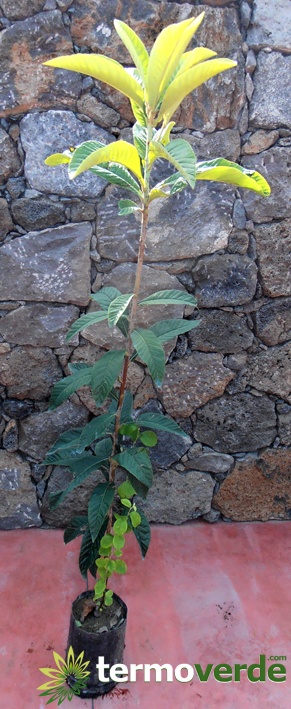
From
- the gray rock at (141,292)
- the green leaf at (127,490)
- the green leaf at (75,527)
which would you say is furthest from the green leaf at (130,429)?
the gray rock at (141,292)

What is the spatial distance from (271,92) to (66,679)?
1851 millimetres

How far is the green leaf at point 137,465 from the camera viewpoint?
1.49m

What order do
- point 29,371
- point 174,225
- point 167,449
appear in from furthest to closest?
point 167,449, point 29,371, point 174,225

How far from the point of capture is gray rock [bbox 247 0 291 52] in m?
1.72

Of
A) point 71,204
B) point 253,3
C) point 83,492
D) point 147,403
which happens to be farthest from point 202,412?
point 253,3

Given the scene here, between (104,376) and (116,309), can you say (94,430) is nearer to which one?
(104,376)

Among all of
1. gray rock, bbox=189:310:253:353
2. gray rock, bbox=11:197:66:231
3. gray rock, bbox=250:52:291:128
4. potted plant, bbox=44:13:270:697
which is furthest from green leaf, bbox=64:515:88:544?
gray rock, bbox=250:52:291:128

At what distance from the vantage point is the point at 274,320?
78.8 inches

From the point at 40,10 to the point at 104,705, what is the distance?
6.47ft

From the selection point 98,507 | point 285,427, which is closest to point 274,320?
point 285,427

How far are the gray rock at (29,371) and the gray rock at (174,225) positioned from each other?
414 millimetres

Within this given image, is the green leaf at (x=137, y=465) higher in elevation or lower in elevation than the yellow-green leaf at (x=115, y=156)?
lower

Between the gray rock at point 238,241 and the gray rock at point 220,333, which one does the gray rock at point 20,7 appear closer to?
the gray rock at point 238,241

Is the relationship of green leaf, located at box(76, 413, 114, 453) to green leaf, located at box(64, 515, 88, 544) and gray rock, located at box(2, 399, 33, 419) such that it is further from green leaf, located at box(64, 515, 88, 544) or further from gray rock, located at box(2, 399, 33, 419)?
gray rock, located at box(2, 399, 33, 419)
